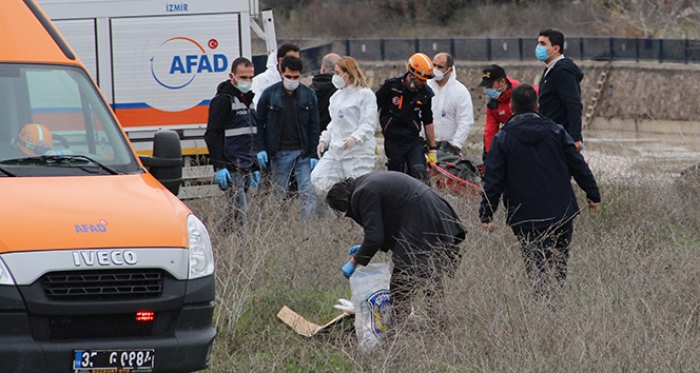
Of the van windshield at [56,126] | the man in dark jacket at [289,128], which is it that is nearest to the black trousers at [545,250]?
the van windshield at [56,126]

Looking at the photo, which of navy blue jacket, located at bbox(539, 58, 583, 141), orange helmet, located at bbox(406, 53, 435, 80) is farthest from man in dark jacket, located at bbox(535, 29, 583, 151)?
orange helmet, located at bbox(406, 53, 435, 80)

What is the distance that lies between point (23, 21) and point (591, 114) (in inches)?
1383

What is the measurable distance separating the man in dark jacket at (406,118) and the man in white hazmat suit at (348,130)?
29 centimetres

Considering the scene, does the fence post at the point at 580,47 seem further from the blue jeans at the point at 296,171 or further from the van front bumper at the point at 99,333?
the van front bumper at the point at 99,333

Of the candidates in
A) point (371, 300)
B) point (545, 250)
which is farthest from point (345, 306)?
point (545, 250)

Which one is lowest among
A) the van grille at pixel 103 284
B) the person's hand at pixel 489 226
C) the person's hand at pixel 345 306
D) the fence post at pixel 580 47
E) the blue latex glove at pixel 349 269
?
the person's hand at pixel 345 306

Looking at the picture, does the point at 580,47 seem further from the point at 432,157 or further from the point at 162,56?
the point at 432,157

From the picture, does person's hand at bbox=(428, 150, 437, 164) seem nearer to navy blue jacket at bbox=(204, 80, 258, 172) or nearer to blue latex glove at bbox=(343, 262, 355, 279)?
navy blue jacket at bbox=(204, 80, 258, 172)

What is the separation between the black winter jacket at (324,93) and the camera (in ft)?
35.4

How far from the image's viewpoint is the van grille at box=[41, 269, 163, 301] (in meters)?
5.06

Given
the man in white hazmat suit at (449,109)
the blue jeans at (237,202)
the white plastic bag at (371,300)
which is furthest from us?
the man in white hazmat suit at (449,109)

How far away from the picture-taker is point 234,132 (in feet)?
32.2

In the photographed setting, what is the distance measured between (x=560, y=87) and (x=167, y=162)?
13.3ft

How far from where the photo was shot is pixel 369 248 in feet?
21.5
